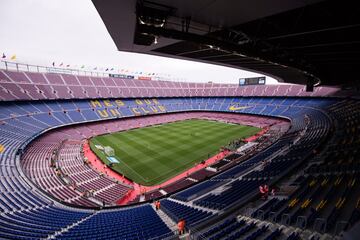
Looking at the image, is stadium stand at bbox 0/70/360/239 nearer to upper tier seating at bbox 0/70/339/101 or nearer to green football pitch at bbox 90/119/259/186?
upper tier seating at bbox 0/70/339/101

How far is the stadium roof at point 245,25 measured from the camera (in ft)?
17.5

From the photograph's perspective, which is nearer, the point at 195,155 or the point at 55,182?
the point at 55,182

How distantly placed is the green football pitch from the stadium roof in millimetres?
16655

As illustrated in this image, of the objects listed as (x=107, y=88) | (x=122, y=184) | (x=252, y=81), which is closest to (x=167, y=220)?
(x=122, y=184)

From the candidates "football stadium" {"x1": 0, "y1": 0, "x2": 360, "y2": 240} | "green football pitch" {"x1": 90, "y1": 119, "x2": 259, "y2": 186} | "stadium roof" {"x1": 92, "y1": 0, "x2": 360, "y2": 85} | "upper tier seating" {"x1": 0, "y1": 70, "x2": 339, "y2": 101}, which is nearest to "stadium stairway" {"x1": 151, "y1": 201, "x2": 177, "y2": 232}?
"football stadium" {"x1": 0, "y1": 0, "x2": 360, "y2": 240}

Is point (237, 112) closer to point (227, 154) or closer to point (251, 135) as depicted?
point (251, 135)

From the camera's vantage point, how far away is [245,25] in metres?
7.00

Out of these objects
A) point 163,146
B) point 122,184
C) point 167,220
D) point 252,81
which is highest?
point 252,81

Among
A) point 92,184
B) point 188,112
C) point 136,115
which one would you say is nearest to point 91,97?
point 136,115

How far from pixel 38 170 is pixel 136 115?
31.5 meters

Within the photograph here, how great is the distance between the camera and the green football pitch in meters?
23.4

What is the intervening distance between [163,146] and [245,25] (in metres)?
26.4

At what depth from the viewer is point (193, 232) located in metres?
9.16

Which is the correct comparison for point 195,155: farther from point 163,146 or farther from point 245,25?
point 245,25
